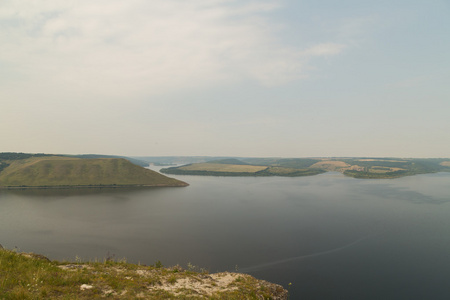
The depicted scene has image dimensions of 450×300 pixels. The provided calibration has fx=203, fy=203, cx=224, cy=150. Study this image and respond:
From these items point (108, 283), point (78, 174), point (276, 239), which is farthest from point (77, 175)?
point (108, 283)

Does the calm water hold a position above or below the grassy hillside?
below

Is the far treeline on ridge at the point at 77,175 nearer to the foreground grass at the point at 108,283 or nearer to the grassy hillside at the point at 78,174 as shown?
the grassy hillside at the point at 78,174

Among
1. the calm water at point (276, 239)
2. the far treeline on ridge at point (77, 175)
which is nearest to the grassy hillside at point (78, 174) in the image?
the far treeline on ridge at point (77, 175)

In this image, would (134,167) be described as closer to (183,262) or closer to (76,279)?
(183,262)

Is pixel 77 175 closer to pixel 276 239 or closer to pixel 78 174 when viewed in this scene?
pixel 78 174

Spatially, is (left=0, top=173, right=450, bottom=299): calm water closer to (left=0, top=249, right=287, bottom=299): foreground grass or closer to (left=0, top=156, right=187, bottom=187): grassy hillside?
(left=0, top=249, right=287, bottom=299): foreground grass

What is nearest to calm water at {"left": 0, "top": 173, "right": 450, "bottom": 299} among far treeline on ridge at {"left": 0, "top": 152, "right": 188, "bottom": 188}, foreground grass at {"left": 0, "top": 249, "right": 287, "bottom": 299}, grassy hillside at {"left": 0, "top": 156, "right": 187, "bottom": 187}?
foreground grass at {"left": 0, "top": 249, "right": 287, "bottom": 299}
